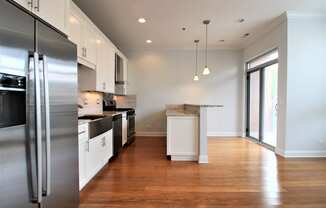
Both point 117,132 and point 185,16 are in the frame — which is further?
point 117,132

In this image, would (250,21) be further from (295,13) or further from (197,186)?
(197,186)

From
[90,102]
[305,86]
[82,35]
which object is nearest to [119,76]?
[90,102]

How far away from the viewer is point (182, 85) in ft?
23.8

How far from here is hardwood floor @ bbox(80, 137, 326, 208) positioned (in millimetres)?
2512

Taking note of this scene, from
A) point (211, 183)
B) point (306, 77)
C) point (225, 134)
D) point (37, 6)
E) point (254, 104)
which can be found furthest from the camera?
point (225, 134)

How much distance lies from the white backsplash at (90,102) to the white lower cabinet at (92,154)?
717 millimetres

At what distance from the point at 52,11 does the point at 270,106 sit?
5.57 metres

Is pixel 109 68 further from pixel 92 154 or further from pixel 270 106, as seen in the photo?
pixel 270 106

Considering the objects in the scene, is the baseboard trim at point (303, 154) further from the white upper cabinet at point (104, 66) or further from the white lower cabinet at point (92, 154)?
the white upper cabinet at point (104, 66)

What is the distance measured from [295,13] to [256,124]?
3.35 m

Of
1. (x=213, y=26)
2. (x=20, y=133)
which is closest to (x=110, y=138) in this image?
(x=20, y=133)

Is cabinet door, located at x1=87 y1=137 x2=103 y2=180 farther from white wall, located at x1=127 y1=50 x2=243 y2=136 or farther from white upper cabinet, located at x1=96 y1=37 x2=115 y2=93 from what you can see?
white wall, located at x1=127 y1=50 x2=243 y2=136

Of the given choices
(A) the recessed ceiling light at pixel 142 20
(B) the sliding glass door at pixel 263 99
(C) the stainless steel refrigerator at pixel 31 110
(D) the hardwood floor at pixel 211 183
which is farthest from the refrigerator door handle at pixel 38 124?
(B) the sliding glass door at pixel 263 99

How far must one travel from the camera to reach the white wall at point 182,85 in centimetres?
723
